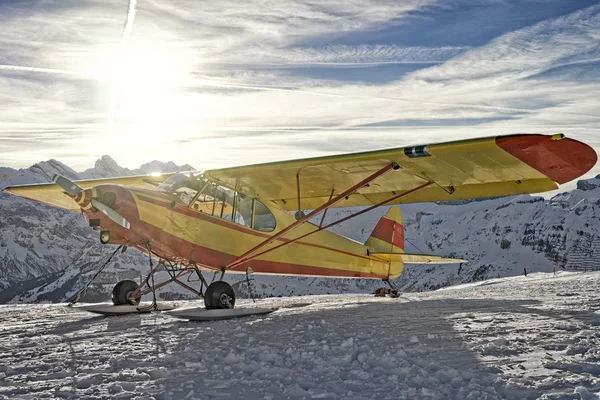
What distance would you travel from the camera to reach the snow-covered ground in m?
4.24

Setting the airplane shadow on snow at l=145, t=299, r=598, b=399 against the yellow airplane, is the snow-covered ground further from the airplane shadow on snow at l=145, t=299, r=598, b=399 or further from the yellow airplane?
the yellow airplane

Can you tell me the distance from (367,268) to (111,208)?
837cm

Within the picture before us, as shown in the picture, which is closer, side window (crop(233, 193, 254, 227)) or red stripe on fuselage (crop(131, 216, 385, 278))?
red stripe on fuselage (crop(131, 216, 385, 278))

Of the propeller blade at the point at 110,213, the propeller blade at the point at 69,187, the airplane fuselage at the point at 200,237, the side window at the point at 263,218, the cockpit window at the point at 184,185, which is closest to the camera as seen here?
the propeller blade at the point at 110,213

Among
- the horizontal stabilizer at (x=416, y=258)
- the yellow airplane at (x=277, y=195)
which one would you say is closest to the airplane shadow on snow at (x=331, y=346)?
the yellow airplane at (x=277, y=195)

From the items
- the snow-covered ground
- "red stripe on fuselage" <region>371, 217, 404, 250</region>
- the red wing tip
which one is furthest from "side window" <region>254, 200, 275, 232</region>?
"red stripe on fuselage" <region>371, 217, 404, 250</region>

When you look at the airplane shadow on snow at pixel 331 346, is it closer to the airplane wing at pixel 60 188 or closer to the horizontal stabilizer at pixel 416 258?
the horizontal stabilizer at pixel 416 258

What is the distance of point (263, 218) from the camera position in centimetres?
1234

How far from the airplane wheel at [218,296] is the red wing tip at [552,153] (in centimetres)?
537

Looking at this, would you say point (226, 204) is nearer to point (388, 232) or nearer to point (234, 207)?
point (234, 207)

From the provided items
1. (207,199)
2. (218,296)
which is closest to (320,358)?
(218,296)

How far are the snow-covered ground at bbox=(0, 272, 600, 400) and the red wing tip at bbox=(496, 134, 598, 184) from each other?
219 cm

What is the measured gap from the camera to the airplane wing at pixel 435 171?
8781mm

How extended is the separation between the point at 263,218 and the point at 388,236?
250 inches
